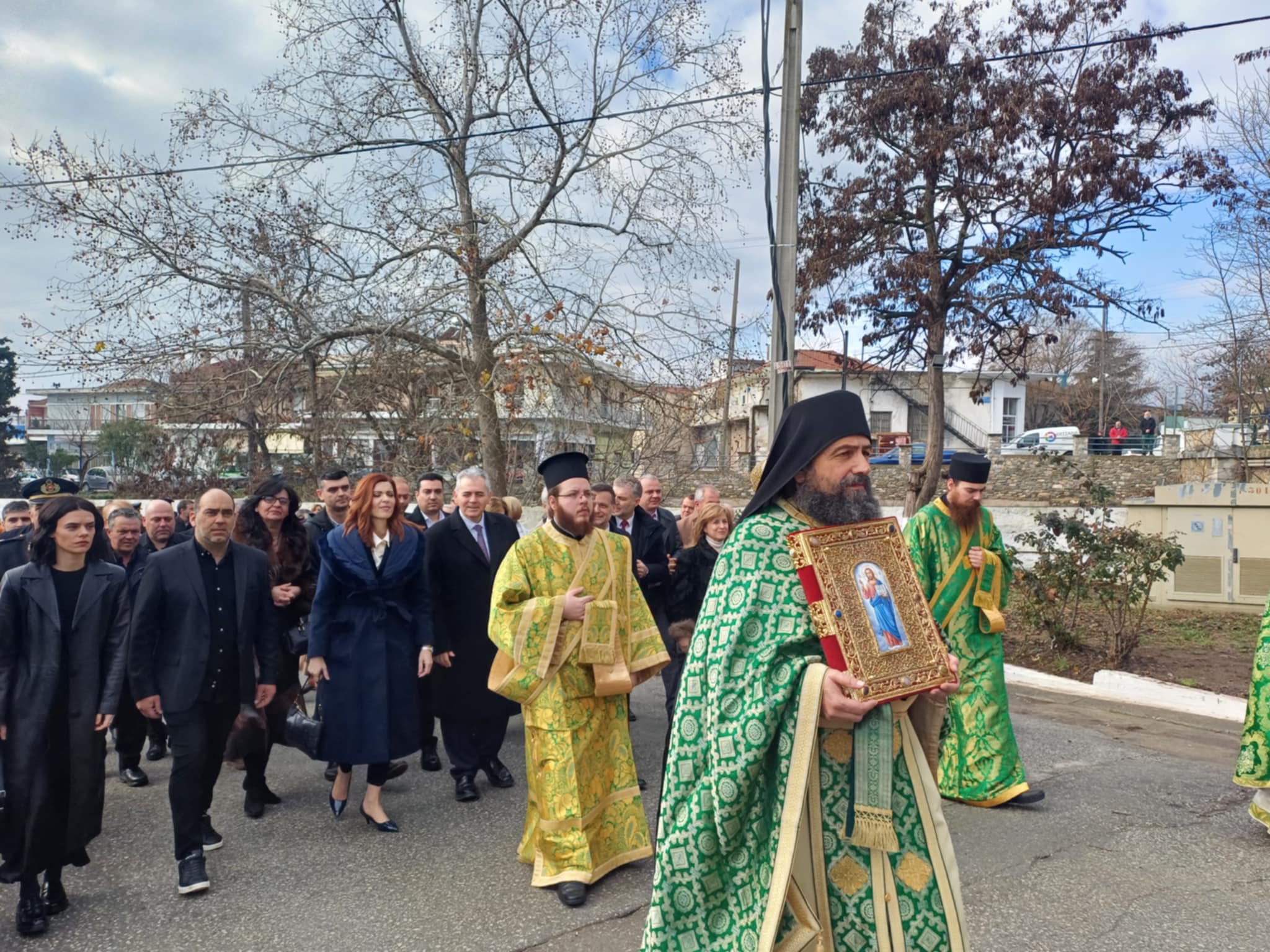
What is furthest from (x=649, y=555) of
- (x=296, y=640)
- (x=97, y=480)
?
(x=97, y=480)

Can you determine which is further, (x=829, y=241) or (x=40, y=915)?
(x=829, y=241)

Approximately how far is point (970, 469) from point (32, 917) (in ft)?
16.7

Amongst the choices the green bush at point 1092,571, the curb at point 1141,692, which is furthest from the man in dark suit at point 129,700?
the green bush at point 1092,571

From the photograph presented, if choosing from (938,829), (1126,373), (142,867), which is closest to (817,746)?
(938,829)

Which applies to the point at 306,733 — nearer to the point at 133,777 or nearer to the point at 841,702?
the point at 133,777

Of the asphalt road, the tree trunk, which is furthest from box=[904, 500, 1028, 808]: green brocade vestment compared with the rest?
the tree trunk

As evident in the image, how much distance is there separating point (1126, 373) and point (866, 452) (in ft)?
179

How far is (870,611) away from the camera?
8.91 feet

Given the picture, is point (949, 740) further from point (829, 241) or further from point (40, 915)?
point (829, 241)

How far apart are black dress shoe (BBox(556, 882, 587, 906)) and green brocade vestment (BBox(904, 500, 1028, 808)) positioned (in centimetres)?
237

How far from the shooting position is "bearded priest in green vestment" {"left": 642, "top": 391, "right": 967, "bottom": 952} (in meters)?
2.69

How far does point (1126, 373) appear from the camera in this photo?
5138 centimetres

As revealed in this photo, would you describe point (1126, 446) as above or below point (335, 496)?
above

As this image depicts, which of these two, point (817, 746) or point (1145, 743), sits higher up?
point (817, 746)
